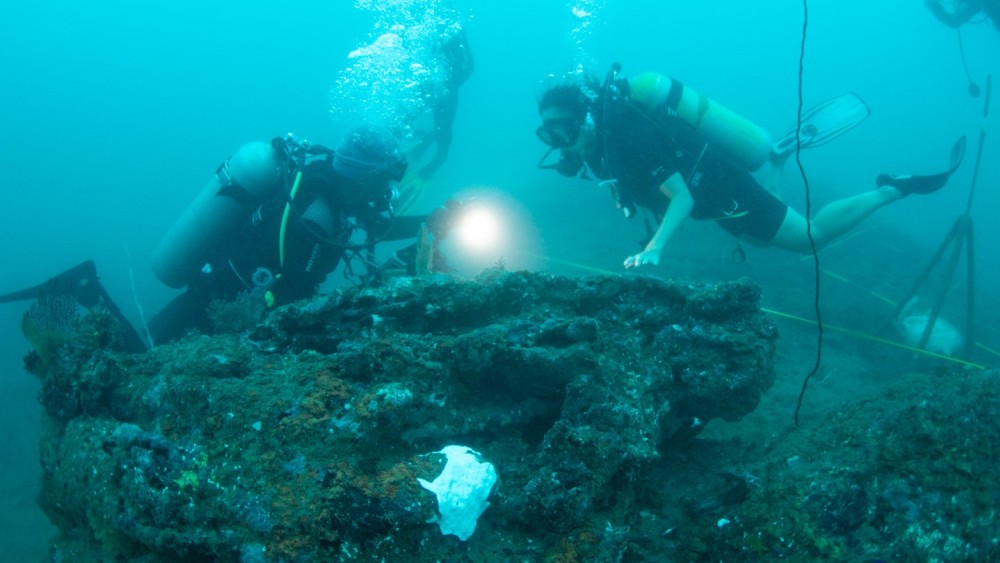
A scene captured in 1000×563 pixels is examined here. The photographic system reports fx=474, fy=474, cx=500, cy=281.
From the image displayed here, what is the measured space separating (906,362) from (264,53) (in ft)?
440

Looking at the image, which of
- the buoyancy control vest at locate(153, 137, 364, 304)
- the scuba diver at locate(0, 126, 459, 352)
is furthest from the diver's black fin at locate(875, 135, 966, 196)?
the buoyancy control vest at locate(153, 137, 364, 304)

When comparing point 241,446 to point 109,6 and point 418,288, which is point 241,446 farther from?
point 109,6

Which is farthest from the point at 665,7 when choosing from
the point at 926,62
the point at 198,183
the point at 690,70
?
the point at 198,183

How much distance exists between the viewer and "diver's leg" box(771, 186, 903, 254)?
5914 mm

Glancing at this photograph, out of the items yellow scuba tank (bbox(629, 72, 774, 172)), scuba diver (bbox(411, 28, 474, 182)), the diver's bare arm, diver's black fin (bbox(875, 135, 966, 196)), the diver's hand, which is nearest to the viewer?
the diver's hand

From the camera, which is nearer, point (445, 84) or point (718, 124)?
point (718, 124)

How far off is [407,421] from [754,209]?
5178mm

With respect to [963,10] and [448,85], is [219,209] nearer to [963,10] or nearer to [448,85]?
[448,85]

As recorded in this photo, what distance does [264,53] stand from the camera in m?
112

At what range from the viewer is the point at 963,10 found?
12.3 meters

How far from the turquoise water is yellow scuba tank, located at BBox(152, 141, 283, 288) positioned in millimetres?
3634

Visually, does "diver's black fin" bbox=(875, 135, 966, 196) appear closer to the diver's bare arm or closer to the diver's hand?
the diver's bare arm

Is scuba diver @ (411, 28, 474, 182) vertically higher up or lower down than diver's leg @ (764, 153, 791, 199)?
higher up

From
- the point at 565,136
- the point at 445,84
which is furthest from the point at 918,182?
the point at 445,84
